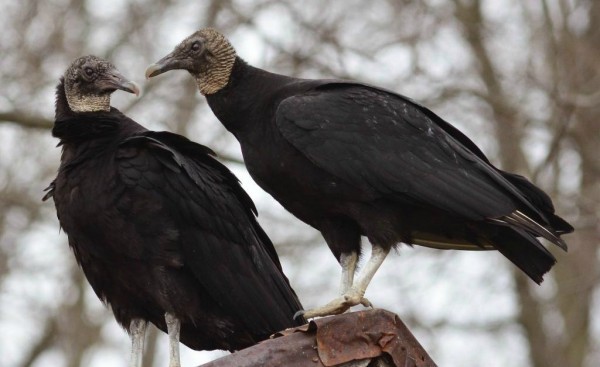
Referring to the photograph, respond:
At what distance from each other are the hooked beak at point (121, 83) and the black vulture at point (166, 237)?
152 mm

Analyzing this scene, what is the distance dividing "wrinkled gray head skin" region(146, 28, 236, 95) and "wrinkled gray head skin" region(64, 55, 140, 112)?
0.19 meters

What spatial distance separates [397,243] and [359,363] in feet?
2.34

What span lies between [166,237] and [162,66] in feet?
2.92

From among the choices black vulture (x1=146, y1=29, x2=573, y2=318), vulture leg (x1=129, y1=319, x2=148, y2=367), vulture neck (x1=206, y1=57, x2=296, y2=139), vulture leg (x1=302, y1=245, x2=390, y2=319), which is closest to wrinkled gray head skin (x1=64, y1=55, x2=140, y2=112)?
vulture neck (x1=206, y1=57, x2=296, y2=139)

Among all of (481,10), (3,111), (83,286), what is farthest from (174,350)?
(481,10)

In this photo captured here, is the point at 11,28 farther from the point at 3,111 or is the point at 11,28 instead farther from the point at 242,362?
the point at 242,362

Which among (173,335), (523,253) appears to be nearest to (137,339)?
(173,335)

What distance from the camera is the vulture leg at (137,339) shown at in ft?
18.9

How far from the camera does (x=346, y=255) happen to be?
5.76 meters

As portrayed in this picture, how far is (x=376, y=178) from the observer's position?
5.45 meters

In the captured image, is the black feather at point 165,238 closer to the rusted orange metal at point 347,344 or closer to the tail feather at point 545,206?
the rusted orange metal at point 347,344

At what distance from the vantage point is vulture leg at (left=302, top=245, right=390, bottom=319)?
5.36 m

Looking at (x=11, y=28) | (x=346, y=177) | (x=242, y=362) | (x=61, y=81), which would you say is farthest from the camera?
(x=11, y=28)

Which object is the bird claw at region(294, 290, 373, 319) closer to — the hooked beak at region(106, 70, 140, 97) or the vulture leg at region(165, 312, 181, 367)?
the vulture leg at region(165, 312, 181, 367)
